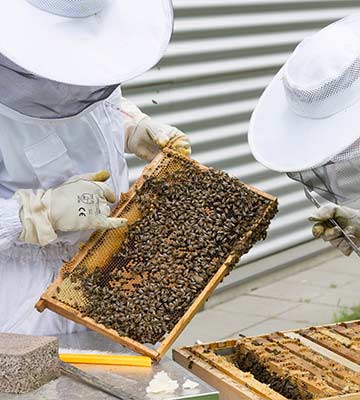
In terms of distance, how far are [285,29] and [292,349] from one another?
4795mm

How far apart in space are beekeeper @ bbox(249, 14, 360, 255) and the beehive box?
1.67 feet

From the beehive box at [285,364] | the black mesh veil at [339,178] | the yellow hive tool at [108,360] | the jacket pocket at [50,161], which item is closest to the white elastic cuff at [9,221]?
the jacket pocket at [50,161]

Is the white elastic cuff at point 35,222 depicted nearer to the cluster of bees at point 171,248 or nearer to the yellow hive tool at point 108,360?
the cluster of bees at point 171,248

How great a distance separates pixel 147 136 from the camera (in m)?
3.28

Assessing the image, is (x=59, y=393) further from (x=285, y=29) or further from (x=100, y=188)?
(x=285, y=29)

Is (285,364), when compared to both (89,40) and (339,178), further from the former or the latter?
(89,40)

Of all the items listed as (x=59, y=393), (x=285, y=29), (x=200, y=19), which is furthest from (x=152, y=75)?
(x=59, y=393)

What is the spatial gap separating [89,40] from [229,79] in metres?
4.52

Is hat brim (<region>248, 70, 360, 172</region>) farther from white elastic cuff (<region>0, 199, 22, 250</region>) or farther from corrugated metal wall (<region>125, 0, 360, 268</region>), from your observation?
corrugated metal wall (<region>125, 0, 360, 268</region>)

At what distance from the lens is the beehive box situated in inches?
102

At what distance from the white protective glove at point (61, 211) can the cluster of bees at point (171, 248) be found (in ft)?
0.54

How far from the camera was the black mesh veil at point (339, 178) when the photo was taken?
99.8 inches

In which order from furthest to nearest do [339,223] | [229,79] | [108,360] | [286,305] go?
[229,79]
[286,305]
[339,223]
[108,360]

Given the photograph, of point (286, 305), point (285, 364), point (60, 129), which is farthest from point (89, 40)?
point (286, 305)
